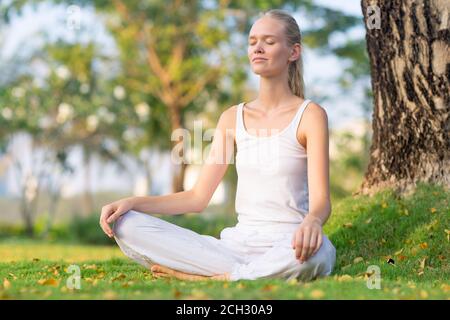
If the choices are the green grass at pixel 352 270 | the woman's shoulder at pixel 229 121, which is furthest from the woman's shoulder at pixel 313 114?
the green grass at pixel 352 270

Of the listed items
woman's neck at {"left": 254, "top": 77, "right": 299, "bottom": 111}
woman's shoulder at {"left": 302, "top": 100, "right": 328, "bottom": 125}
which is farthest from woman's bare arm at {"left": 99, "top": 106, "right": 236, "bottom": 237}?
woman's shoulder at {"left": 302, "top": 100, "right": 328, "bottom": 125}

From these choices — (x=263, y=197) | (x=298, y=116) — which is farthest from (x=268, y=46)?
(x=263, y=197)

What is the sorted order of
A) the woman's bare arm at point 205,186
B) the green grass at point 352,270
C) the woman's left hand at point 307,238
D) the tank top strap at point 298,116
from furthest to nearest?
the woman's bare arm at point 205,186, the tank top strap at point 298,116, the woman's left hand at point 307,238, the green grass at point 352,270

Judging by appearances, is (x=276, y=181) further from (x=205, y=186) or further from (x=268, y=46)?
(x=268, y=46)

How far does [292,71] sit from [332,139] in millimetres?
21132

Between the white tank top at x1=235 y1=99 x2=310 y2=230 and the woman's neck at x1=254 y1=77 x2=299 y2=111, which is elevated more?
the woman's neck at x1=254 y1=77 x2=299 y2=111

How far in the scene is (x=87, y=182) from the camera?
3038 cm

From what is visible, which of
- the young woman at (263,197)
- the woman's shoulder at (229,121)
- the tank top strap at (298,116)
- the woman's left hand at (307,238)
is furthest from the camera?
the woman's shoulder at (229,121)

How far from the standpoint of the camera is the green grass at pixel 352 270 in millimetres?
3621

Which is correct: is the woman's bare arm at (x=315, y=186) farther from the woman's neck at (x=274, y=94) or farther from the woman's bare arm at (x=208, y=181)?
the woman's bare arm at (x=208, y=181)

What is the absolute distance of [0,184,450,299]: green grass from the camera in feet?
11.9

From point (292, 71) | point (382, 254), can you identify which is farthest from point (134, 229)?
point (382, 254)

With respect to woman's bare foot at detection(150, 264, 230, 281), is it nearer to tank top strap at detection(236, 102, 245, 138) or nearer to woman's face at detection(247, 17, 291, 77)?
tank top strap at detection(236, 102, 245, 138)

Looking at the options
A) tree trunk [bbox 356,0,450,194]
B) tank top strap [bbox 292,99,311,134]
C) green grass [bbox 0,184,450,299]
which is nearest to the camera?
green grass [bbox 0,184,450,299]
